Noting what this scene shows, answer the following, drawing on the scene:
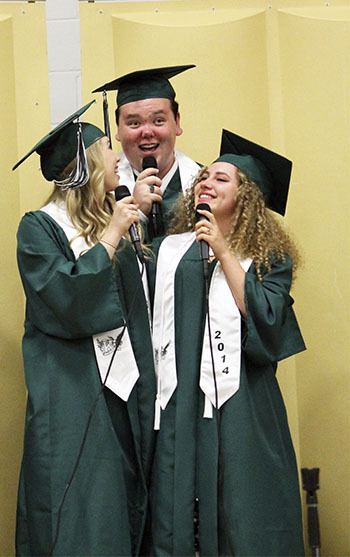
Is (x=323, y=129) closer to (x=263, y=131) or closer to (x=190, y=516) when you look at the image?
(x=263, y=131)

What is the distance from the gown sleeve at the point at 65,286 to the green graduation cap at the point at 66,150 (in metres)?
0.20

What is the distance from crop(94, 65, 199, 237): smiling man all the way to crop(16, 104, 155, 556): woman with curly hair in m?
0.30

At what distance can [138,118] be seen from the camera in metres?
4.11

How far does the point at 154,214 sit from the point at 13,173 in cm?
79

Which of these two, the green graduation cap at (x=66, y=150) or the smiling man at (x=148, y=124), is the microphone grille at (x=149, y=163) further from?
the green graduation cap at (x=66, y=150)

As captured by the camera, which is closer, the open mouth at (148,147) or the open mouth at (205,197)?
the open mouth at (205,197)

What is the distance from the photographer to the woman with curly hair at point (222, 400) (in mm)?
3701

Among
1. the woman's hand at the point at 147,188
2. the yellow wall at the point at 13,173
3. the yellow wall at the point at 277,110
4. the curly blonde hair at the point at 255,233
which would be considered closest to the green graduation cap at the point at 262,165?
the curly blonde hair at the point at 255,233

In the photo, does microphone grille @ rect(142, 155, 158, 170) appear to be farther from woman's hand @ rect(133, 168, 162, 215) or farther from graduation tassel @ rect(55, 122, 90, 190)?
graduation tassel @ rect(55, 122, 90, 190)

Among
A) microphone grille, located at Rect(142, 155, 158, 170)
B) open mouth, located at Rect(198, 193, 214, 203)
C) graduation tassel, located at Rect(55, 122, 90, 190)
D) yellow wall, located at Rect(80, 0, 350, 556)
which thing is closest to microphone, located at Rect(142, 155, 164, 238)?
microphone grille, located at Rect(142, 155, 158, 170)

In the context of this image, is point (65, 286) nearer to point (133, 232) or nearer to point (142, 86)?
point (133, 232)

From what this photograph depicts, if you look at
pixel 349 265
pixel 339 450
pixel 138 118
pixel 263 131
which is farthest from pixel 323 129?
pixel 339 450

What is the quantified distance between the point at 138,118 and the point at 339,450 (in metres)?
1.45

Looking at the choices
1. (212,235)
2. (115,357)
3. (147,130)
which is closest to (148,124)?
(147,130)
